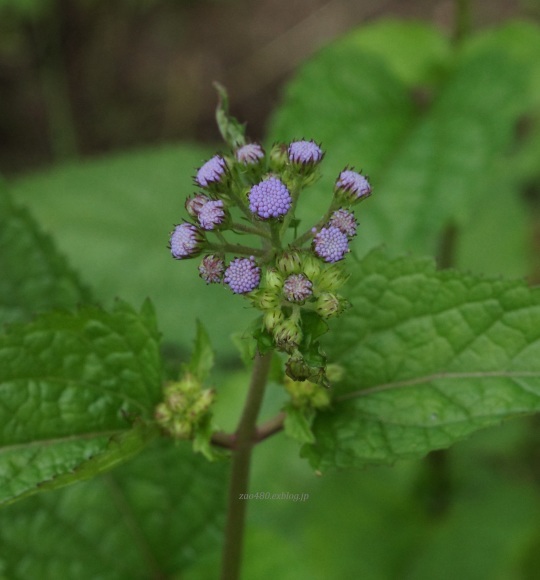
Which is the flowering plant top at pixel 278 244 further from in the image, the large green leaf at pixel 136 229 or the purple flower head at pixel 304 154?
the large green leaf at pixel 136 229

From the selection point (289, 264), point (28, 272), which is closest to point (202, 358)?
point (289, 264)

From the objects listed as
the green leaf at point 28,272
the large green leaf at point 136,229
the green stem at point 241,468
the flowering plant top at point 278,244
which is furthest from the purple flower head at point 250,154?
the large green leaf at point 136,229

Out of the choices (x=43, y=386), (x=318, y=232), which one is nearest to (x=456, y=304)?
(x=318, y=232)

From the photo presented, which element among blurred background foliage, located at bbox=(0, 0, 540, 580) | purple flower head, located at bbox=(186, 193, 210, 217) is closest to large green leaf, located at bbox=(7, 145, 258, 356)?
blurred background foliage, located at bbox=(0, 0, 540, 580)

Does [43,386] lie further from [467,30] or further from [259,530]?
[467,30]

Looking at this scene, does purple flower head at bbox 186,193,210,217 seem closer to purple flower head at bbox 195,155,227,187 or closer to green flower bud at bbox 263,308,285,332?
purple flower head at bbox 195,155,227,187

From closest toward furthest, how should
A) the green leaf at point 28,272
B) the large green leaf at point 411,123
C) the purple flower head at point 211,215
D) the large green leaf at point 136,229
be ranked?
the purple flower head at point 211,215 < the green leaf at point 28,272 < the large green leaf at point 411,123 < the large green leaf at point 136,229
